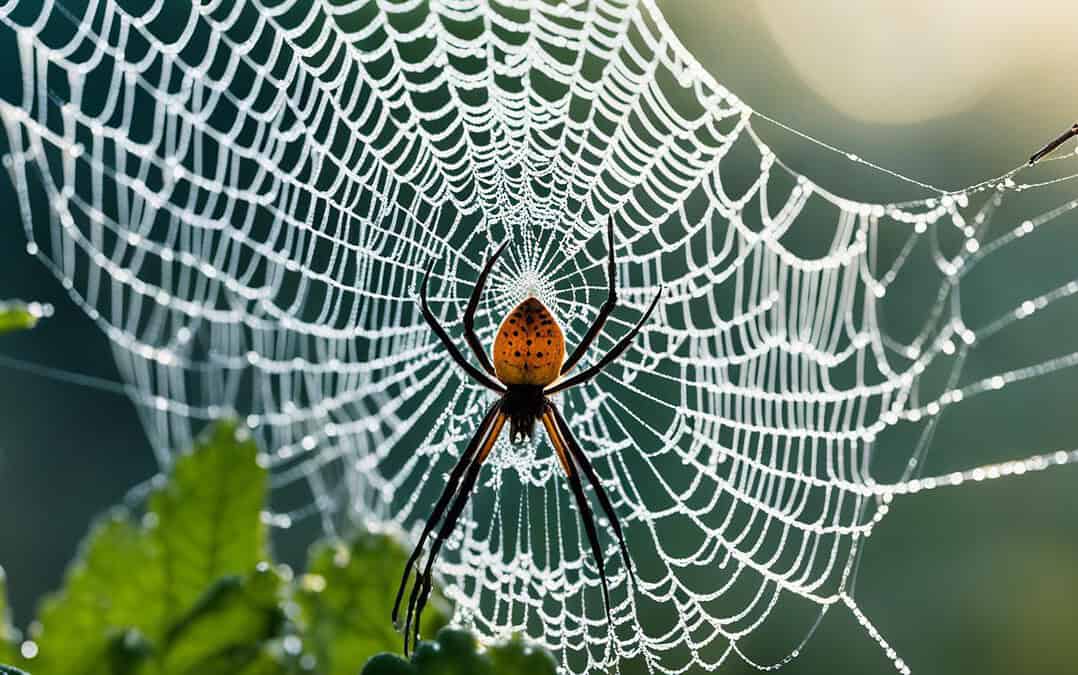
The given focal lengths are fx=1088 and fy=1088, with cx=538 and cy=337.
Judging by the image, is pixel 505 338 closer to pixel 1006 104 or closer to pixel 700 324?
pixel 700 324

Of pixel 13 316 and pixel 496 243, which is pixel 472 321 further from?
pixel 13 316


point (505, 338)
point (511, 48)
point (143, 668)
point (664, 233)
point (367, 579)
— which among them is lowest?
point (143, 668)

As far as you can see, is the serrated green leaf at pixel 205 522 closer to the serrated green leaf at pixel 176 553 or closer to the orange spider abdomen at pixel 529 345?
the serrated green leaf at pixel 176 553

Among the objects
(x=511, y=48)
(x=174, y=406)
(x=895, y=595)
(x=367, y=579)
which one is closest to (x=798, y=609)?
(x=895, y=595)

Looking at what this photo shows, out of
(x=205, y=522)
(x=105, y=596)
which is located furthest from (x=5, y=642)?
(x=205, y=522)

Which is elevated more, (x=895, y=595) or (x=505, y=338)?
(x=895, y=595)

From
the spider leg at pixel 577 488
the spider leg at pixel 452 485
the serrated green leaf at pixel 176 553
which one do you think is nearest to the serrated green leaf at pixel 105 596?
the serrated green leaf at pixel 176 553

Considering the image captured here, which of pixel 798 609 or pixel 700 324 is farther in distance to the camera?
pixel 798 609
